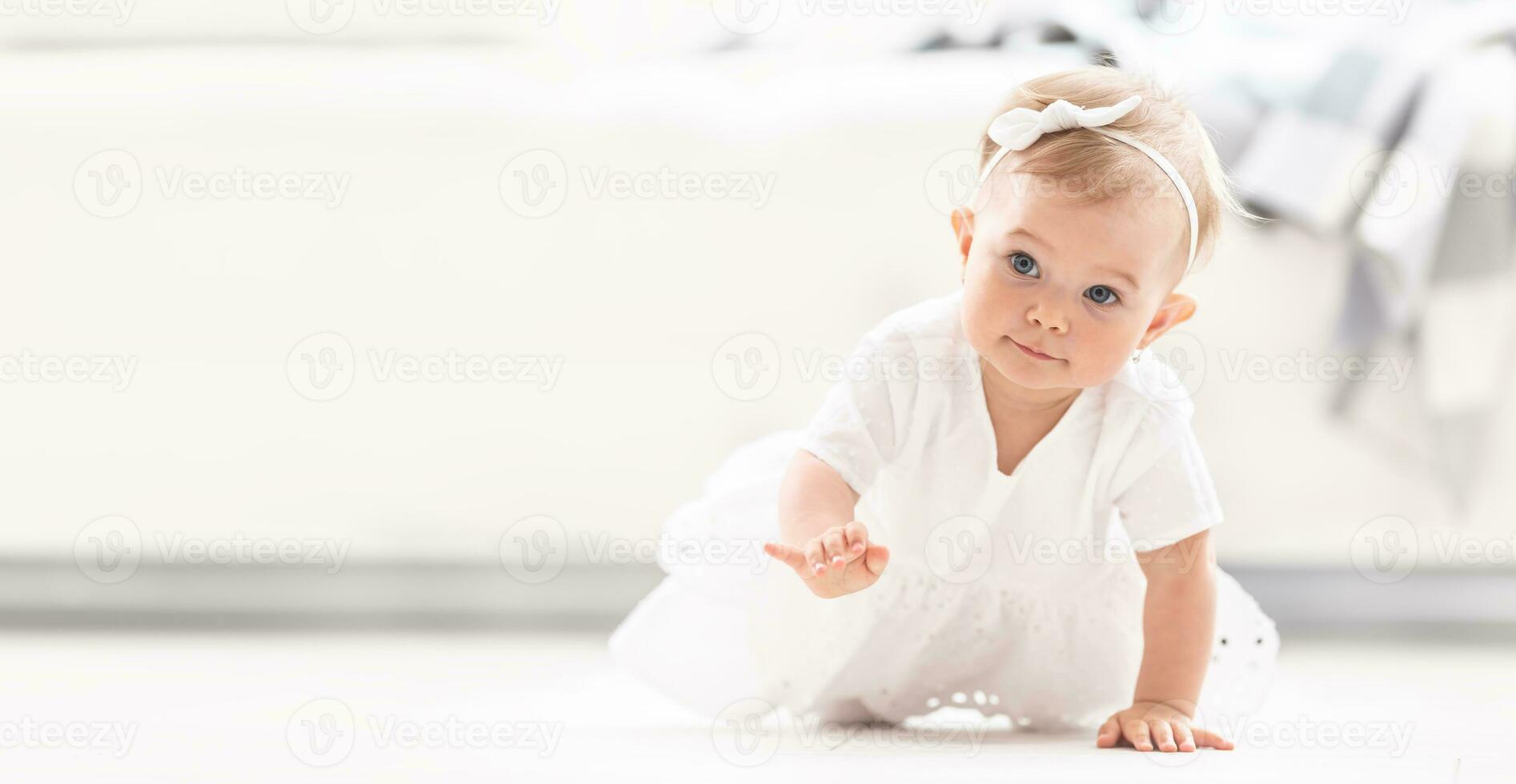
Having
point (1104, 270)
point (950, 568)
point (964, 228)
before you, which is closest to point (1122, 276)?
point (1104, 270)

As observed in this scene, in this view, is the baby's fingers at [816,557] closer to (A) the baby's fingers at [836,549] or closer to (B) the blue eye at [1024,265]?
(A) the baby's fingers at [836,549]

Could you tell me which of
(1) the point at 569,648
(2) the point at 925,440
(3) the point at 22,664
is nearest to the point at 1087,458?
(2) the point at 925,440

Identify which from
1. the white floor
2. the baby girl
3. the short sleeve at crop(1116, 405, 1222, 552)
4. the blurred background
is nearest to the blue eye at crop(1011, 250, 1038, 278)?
the baby girl

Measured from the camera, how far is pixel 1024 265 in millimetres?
773

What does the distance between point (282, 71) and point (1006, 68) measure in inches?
27.1

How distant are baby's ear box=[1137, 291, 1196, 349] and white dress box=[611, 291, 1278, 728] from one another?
4 cm

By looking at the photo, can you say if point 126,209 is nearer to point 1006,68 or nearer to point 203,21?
point 203,21

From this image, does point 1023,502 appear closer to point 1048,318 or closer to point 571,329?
point 1048,318

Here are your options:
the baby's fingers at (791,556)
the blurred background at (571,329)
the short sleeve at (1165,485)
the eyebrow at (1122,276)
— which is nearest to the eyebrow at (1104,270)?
the eyebrow at (1122,276)

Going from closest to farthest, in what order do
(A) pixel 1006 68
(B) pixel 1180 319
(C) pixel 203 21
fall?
(B) pixel 1180 319, (A) pixel 1006 68, (C) pixel 203 21

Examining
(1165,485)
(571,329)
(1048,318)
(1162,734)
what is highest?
(571,329)

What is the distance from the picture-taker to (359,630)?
4.12 feet

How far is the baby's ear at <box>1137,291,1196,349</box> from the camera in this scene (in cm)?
81

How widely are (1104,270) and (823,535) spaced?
209 millimetres
